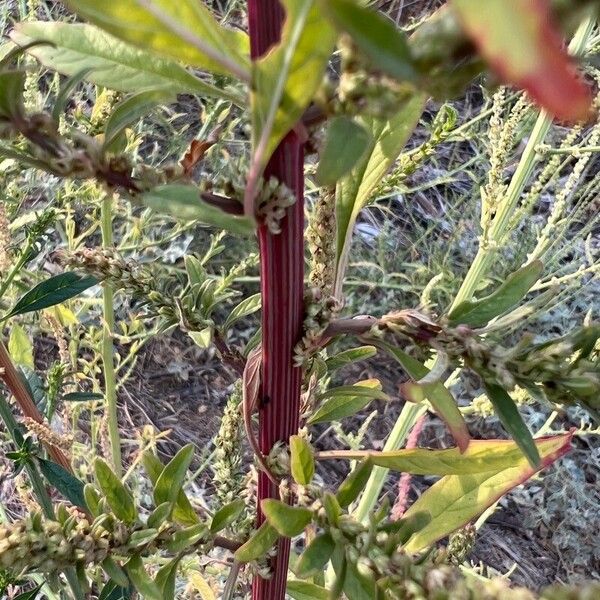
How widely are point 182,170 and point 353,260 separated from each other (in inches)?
57.1

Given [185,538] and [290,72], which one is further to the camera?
[185,538]

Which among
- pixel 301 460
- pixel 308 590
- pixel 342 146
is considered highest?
pixel 342 146

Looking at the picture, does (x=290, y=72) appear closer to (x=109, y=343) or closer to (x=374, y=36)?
(x=374, y=36)

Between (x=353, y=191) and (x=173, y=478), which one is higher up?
(x=353, y=191)

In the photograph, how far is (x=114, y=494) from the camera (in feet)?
1.35

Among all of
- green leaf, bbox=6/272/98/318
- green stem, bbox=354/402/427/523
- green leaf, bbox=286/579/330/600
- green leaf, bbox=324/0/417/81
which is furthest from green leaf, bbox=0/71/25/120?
green stem, bbox=354/402/427/523

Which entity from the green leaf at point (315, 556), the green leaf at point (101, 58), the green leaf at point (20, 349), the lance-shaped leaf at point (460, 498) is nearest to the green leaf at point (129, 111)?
the green leaf at point (101, 58)

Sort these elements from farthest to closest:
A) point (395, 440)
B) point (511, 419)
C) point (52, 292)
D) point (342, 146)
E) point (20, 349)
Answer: point (395, 440) < point (20, 349) < point (52, 292) < point (511, 419) < point (342, 146)

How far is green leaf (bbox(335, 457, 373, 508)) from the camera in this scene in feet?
1.26

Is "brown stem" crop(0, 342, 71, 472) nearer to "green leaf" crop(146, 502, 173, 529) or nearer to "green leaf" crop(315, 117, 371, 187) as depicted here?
"green leaf" crop(146, 502, 173, 529)

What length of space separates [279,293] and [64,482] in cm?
31

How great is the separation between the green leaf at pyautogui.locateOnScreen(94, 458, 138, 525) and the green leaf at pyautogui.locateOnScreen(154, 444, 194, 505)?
19 millimetres

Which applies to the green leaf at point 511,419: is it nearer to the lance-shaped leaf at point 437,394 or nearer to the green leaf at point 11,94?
the lance-shaped leaf at point 437,394

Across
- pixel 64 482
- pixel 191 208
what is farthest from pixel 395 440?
pixel 191 208
